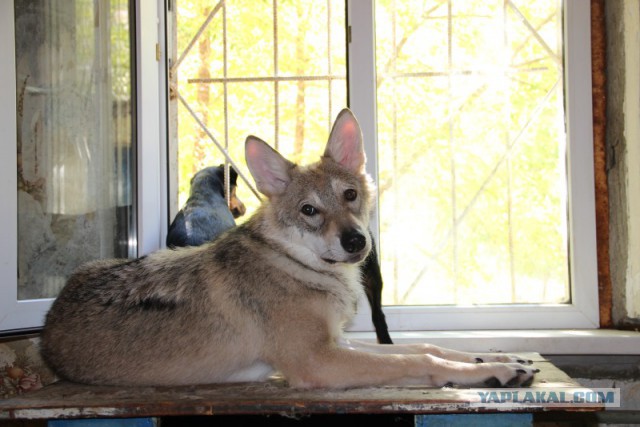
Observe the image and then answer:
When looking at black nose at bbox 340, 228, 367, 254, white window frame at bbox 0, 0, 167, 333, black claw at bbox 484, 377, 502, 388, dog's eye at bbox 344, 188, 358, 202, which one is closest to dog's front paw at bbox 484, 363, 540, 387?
black claw at bbox 484, 377, 502, 388

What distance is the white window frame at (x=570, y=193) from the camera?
3.54 metres

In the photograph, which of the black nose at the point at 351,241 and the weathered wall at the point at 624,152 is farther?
the weathered wall at the point at 624,152

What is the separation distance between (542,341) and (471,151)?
3.89ft

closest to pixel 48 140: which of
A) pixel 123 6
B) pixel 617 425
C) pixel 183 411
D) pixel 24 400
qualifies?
pixel 123 6

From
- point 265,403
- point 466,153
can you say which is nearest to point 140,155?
point 466,153

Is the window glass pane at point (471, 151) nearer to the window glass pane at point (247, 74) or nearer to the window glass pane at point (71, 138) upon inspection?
the window glass pane at point (247, 74)

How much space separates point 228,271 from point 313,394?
0.59m

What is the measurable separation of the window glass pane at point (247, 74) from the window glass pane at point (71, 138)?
0.43m

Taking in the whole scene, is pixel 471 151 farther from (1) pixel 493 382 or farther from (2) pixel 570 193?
(1) pixel 493 382

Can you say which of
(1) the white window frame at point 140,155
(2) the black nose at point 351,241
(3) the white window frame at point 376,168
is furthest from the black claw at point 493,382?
(1) the white window frame at point 140,155

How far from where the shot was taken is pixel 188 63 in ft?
13.4

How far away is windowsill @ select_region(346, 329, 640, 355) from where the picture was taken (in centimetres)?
320

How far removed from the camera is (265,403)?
1854 millimetres

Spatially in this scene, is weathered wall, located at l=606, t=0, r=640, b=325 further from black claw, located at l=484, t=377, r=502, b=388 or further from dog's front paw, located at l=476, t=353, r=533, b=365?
black claw, located at l=484, t=377, r=502, b=388
